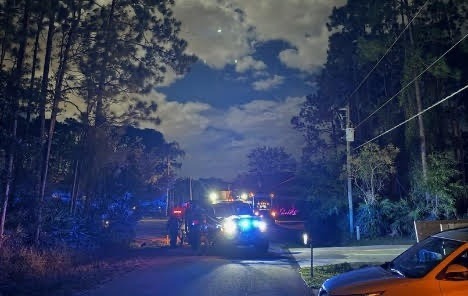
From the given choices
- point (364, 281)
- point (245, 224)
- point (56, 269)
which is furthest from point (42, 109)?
point (364, 281)

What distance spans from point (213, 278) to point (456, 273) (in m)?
7.45

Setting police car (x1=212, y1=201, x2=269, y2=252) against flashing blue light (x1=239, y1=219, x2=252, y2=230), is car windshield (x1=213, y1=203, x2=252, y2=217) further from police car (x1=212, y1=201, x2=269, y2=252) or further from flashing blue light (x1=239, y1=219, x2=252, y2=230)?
flashing blue light (x1=239, y1=219, x2=252, y2=230)

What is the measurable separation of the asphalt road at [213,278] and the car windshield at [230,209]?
6.99 feet

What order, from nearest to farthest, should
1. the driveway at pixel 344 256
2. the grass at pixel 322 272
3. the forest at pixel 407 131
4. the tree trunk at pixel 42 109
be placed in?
the grass at pixel 322 272, the driveway at pixel 344 256, the tree trunk at pixel 42 109, the forest at pixel 407 131

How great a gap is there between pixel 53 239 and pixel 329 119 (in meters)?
30.4

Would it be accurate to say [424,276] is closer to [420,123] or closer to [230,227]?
[230,227]

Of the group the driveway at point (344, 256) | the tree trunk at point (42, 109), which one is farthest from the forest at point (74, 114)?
the driveway at point (344, 256)

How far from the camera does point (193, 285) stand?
34.9 ft

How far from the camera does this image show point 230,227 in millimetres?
16734

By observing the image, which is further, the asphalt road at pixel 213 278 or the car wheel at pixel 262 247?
the car wheel at pixel 262 247

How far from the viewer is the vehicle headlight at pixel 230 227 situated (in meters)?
16.7

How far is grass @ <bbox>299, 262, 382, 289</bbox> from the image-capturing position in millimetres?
10914

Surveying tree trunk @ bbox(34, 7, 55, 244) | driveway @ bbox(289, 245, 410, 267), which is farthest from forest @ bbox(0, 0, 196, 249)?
driveway @ bbox(289, 245, 410, 267)

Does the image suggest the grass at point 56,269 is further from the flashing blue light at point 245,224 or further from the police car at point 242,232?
the flashing blue light at point 245,224
